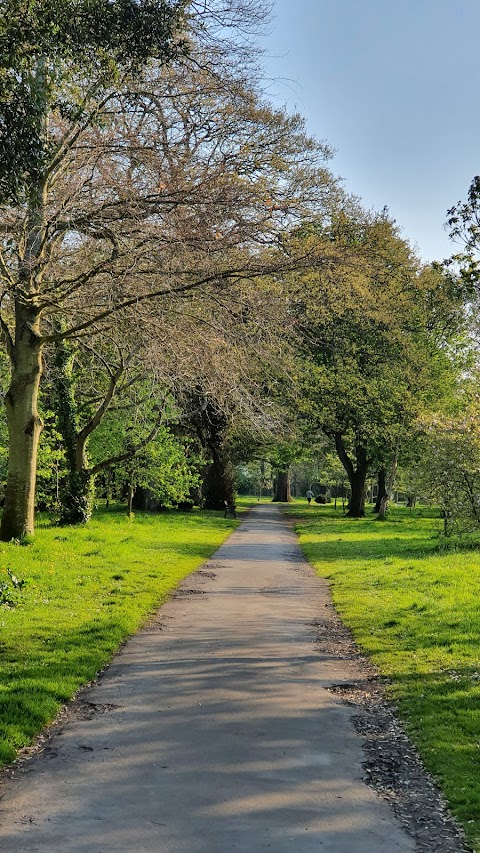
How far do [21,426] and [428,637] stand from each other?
9.57 m

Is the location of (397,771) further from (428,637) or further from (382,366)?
(382,366)

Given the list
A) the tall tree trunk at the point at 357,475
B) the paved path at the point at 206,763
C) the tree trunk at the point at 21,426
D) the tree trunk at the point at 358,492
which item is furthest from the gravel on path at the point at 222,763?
the tree trunk at the point at 358,492

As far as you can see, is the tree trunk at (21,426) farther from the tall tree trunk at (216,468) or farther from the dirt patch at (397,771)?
the tall tree trunk at (216,468)

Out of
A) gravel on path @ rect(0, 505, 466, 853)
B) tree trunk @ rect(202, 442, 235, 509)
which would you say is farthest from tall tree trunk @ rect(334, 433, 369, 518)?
gravel on path @ rect(0, 505, 466, 853)

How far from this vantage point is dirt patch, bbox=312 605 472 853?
4.12m

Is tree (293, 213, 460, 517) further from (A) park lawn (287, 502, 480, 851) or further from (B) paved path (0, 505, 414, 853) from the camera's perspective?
(B) paved path (0, 505, 414, 853)

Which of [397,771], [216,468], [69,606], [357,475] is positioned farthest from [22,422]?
[357,475]

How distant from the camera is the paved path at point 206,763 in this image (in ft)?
13.0

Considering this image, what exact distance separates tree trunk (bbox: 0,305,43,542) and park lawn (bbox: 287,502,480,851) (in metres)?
6.75

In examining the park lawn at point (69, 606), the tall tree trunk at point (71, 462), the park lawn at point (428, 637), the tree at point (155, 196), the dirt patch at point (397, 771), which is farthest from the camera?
the tall tree trunk at point (71, 462)

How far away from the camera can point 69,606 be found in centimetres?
1038

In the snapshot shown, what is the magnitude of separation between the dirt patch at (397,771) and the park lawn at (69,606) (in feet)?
8.53

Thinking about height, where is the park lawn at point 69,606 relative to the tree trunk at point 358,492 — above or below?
below

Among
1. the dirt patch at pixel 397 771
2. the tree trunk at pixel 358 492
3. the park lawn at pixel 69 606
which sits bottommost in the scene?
the dirt patch at pixel 397 771
